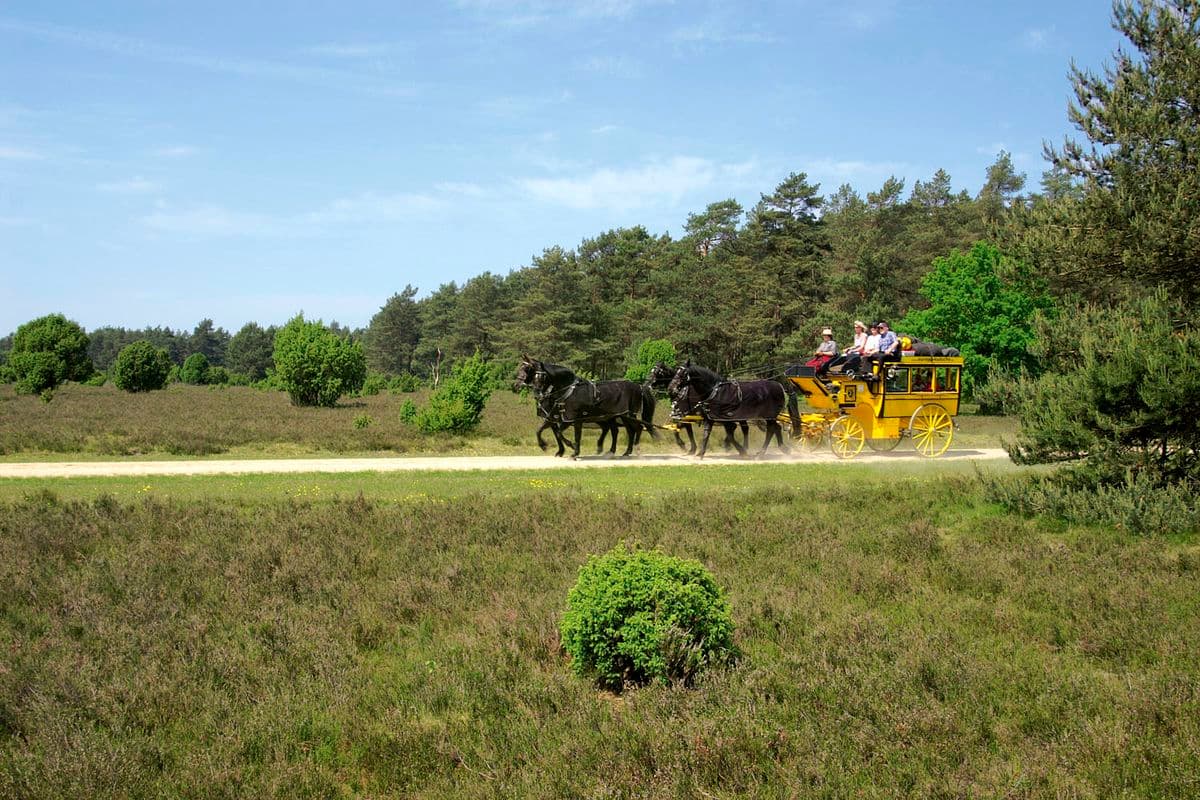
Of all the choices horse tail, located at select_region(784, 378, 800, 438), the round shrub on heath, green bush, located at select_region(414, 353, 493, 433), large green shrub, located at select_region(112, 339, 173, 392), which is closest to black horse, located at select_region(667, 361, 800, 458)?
horse tail, located at select_region(784, 378, 800, 438)

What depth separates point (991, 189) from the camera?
70.2 meters

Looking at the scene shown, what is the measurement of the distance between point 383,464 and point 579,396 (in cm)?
486

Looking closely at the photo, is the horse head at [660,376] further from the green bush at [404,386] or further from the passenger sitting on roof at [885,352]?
the green bush at [404,386]

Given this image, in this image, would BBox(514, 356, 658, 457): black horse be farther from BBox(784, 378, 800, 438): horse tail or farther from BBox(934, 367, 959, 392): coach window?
BBox(934, 367, 959, 392): coach window

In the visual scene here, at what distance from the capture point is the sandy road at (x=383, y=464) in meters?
18.0

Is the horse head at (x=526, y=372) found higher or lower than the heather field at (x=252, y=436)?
higher

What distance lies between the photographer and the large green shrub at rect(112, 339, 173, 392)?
2238 inches

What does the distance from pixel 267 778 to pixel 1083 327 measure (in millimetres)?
11527

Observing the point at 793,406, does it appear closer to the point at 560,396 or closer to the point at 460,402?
the point at 560,396

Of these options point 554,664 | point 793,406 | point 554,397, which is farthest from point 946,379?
point 554,664

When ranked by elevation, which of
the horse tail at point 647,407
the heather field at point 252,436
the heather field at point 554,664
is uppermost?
the horse tail at point 647,407

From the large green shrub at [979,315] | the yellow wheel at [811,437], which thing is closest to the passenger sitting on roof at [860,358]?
the yellow wheel at [811,437]

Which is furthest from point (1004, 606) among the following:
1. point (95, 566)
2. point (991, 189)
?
point (991, 189)

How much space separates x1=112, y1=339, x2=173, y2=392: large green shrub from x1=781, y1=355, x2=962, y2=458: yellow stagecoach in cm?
5057
